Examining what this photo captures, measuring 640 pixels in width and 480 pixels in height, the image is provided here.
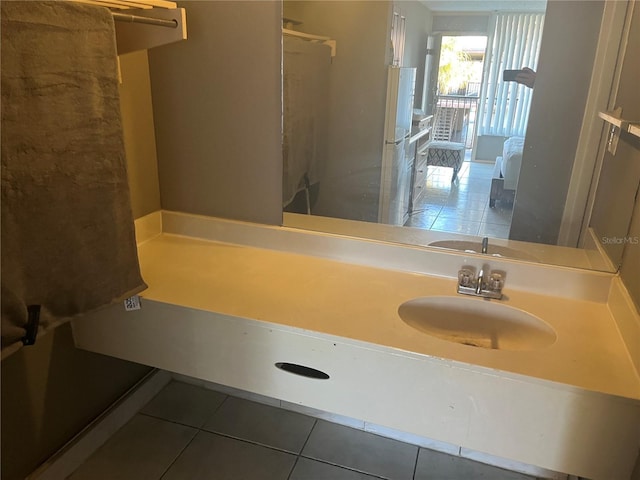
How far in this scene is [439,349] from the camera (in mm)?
1157

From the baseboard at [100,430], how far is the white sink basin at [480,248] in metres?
1.28

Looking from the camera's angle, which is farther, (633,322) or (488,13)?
(488,13)

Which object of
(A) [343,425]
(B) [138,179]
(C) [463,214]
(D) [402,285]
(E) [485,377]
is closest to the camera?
(E) [485,377]

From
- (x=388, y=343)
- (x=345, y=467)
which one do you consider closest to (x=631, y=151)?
(x=388, y=343)

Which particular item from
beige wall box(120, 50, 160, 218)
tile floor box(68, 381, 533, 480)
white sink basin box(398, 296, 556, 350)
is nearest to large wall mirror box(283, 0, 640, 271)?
white sink basin box(398, 296, 556, 350)

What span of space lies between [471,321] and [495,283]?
13 cm

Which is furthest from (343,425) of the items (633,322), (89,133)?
(89,133)

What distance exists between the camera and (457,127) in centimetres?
156

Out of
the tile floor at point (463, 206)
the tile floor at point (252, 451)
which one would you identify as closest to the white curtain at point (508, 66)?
the tile floor at point (463, 206)

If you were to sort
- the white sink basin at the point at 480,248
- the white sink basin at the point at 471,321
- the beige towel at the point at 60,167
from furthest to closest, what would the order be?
the white sink basin at the point at 480,248 → the white sink basin at the point at 471,321 → the beige towel at the point at 60,167

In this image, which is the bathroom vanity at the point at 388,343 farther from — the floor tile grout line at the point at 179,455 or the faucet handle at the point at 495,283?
the floor tile grout line at the point at 179,455

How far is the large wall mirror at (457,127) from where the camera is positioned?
1392 millimetres

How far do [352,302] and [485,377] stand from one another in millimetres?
417

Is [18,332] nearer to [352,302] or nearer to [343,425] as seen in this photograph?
[352,302]
